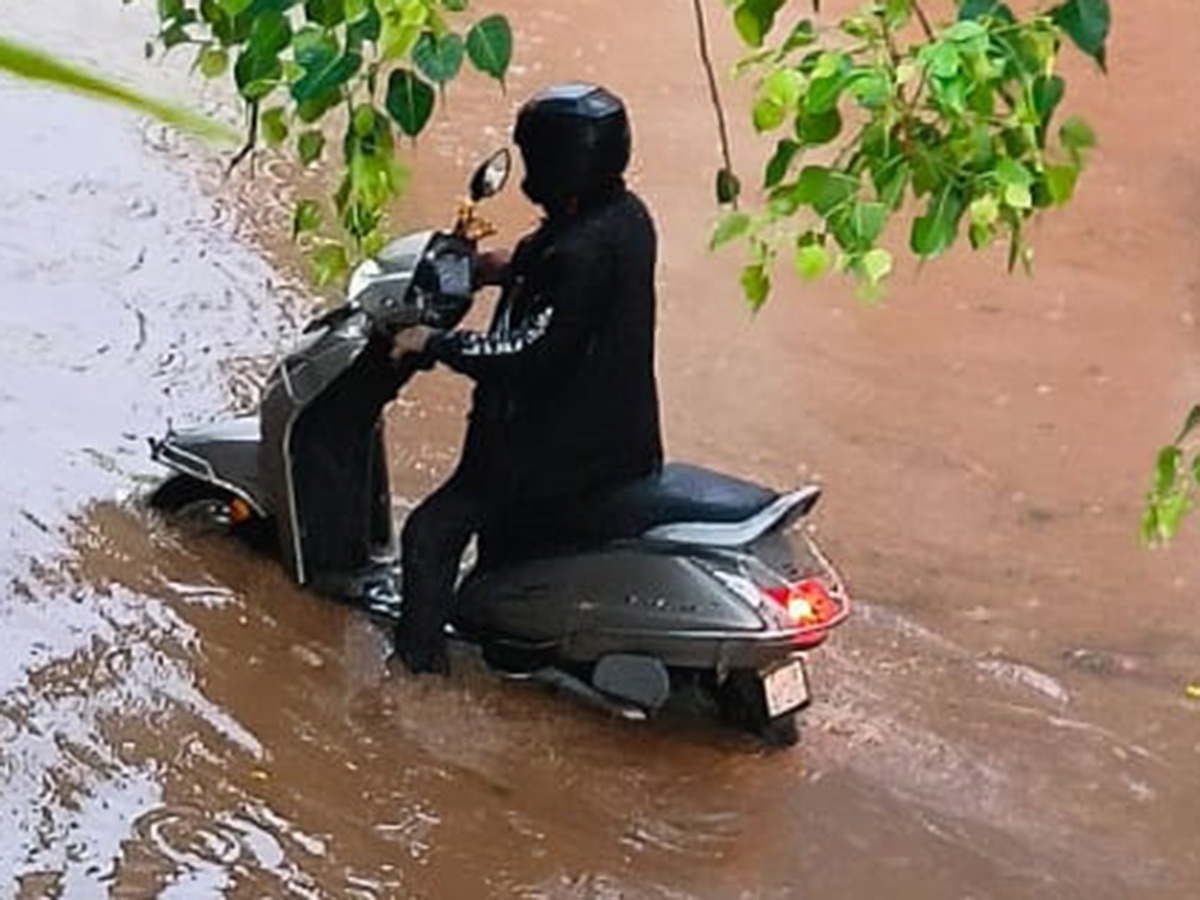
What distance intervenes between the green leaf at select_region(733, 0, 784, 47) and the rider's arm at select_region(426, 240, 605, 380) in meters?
2.59

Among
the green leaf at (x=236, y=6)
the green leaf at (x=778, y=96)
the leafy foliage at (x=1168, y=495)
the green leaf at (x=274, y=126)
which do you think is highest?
the green leaf at (x=236, y=6)

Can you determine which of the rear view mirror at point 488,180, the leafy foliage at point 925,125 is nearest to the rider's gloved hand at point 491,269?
the rear view mirror at point 488,180

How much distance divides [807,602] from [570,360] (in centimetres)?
75

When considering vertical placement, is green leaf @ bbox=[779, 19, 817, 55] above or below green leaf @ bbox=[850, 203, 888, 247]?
above

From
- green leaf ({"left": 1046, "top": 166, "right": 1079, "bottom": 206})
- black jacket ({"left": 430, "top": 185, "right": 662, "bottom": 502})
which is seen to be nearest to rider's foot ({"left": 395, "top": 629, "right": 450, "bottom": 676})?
black jacket ({"left": 430, "top": 185, "right": 662, "bottom": 502})

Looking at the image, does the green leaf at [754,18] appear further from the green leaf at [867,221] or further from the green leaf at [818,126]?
the green leaf at [867,221]

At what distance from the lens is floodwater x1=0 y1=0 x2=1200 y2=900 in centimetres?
547

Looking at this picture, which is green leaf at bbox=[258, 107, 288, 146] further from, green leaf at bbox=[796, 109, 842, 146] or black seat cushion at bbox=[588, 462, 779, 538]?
black seat cushion at bbox=[588, 462, 779, 538]

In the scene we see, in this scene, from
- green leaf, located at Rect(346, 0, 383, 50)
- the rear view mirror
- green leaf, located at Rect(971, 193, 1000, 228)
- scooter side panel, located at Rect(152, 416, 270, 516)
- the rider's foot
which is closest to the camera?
green leaf, located at Rect(971, 193, 1000, 228)

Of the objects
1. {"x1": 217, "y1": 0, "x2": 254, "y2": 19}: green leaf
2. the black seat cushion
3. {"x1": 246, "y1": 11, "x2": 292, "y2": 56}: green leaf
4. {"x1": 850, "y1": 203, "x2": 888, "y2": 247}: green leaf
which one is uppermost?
{"x1": 217, "y1": 0, "x2": 254, "y2": 19}: green leaf

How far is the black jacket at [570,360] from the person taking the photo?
5543 millimetres

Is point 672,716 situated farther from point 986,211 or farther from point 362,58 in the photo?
point 986,211

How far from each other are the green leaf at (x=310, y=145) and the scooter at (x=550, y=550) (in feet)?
6.13

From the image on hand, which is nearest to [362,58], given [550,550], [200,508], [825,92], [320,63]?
[320,63]
